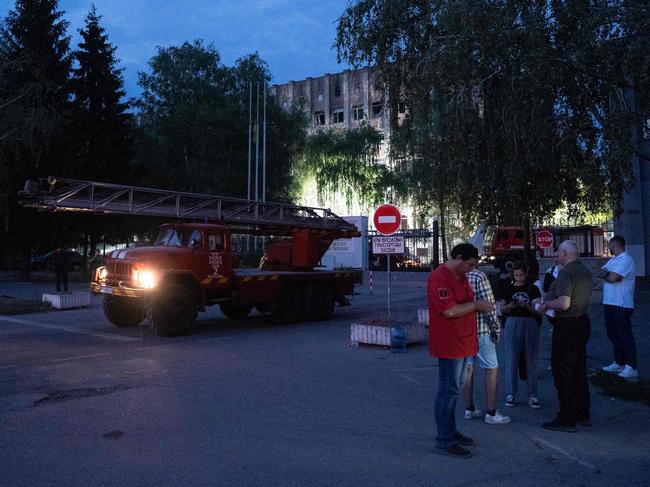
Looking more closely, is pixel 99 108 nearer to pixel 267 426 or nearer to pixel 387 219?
pixel 387 219

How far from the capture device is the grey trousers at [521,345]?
22.8ft

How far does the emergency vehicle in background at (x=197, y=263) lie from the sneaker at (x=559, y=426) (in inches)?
338

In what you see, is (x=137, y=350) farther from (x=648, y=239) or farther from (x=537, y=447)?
(x=648, y=239)

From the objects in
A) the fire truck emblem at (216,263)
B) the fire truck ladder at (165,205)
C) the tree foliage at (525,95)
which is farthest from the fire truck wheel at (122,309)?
the tree foliage at (525,95)

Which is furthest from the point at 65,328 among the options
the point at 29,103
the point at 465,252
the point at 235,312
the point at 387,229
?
the point at 29,103

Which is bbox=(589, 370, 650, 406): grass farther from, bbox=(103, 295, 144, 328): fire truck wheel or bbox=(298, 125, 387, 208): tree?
bbox=(298, 125, 387, 208): tree

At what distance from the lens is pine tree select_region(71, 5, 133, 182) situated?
1344 inches

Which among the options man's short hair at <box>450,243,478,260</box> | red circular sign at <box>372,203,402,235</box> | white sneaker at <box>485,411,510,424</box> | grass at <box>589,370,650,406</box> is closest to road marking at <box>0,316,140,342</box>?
red circular sign at <box>372,203,402,235</box>

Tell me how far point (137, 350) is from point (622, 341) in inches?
315

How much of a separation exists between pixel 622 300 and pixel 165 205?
10.6 meters

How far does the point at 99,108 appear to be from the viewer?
35.5m

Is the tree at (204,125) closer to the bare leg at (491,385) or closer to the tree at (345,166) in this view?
the tree at (345,166)

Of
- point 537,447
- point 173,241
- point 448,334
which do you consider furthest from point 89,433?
point 173,241

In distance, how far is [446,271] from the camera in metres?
5.35
